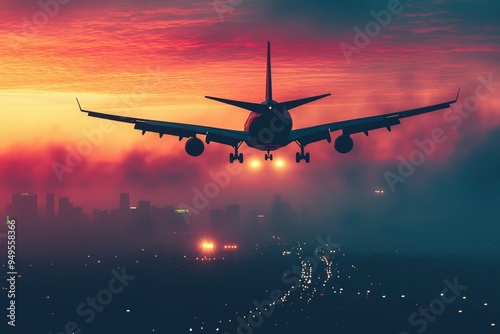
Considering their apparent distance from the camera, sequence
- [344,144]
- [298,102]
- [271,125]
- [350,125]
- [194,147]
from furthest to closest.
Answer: [344,144]
[194,147]
[350,125]
[271,125]
[298,102]

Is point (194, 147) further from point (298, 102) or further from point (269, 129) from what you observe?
point (298, 102)

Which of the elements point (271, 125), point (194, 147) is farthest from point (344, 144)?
point (194, 147)

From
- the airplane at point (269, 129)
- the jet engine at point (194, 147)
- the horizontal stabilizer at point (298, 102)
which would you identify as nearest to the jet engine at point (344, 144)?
the airplane at point (269, 129)

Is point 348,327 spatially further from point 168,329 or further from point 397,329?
point 168,329

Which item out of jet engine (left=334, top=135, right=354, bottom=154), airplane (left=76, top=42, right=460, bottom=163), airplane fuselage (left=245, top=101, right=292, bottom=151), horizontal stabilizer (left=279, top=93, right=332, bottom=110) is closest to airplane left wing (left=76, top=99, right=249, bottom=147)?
airplane (left=76, top=42, right=460, bottom=163)

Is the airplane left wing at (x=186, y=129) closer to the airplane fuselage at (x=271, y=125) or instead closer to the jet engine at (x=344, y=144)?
the airplane fuselage at (x=271, y=125)

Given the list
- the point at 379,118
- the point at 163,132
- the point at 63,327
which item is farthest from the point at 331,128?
the point at 63,327

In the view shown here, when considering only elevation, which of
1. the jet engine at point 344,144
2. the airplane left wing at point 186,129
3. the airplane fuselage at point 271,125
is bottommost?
the airplane fuselage at point 271,125
